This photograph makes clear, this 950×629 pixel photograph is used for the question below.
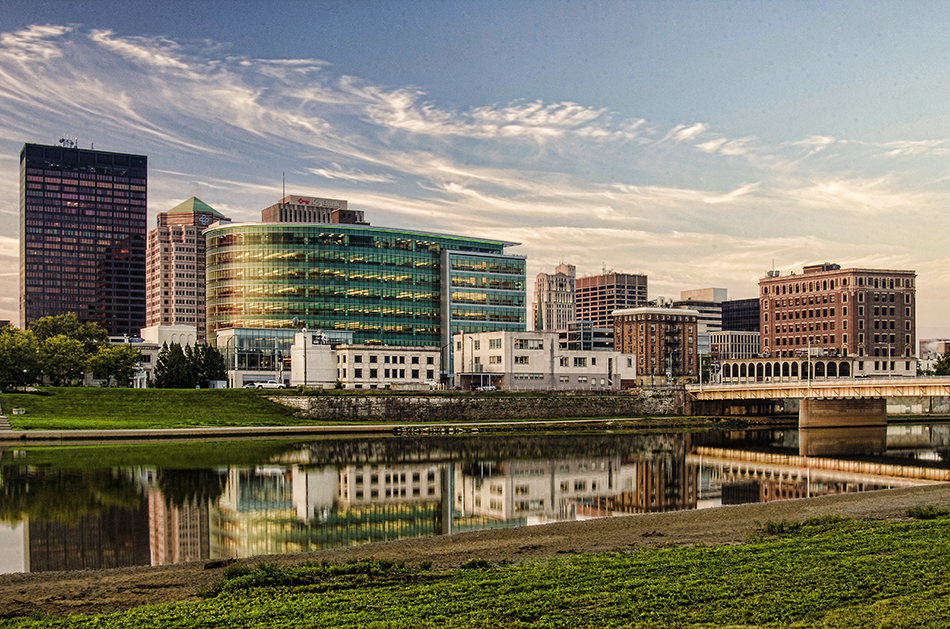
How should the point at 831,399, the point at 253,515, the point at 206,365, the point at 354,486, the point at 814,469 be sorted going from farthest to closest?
the point at 206,365
the point at 831,399
the point at 814,469
the point at 354,486
the point at 253,515

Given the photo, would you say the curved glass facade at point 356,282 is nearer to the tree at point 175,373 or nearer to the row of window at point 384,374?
the row of window at point 384,374

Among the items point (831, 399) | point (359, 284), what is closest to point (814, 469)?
point (831, 399)

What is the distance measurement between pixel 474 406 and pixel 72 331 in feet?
260

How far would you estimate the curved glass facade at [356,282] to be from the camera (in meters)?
186

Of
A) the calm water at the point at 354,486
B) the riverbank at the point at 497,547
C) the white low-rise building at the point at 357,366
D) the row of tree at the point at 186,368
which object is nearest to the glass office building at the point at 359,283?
the white low-rise building at the point at 357,366

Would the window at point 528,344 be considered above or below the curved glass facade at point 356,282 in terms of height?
below

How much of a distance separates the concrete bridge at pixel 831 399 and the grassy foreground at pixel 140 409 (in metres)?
73.9

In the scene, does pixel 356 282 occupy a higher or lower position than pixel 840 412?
higher

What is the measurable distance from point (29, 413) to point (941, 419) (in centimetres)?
15734

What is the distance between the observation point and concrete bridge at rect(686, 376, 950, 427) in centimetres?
10875

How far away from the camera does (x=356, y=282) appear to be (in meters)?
189

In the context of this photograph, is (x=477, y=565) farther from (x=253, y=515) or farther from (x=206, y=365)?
(x=206, y=365)

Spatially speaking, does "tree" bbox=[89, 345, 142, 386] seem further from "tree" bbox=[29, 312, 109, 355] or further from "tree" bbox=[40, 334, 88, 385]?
"tree" bbox=[29, 312, 109, 355]

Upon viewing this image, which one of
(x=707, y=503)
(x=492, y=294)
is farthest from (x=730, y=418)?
(x=707, y=503)
